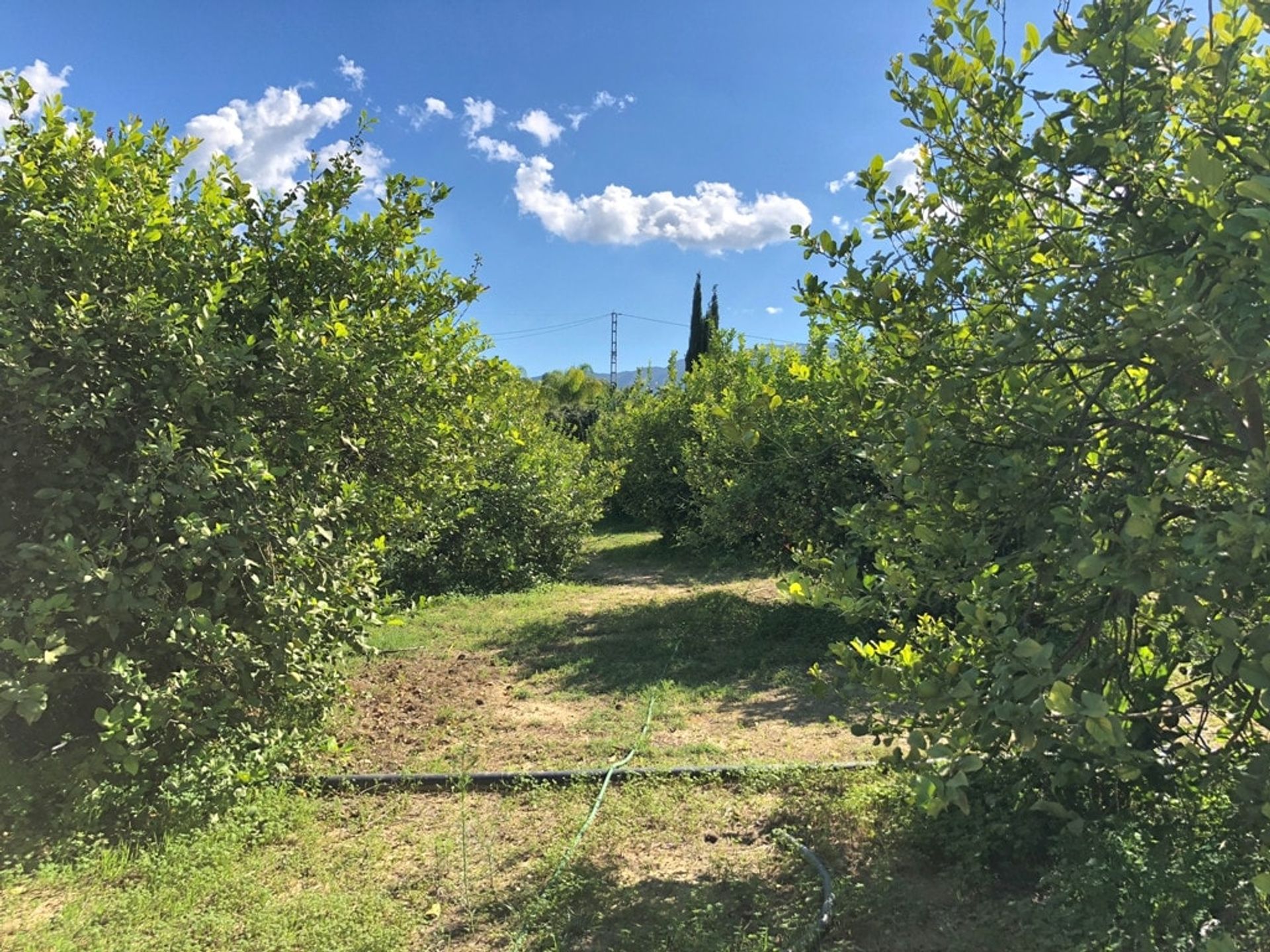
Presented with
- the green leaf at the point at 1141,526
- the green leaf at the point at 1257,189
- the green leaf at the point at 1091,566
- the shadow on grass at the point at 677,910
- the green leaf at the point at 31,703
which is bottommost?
the shadow on grass at the point at 677,910

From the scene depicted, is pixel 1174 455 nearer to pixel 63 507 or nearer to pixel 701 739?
pixel 701 739

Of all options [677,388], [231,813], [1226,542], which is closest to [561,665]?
[231,813]

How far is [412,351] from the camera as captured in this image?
4.45 metres

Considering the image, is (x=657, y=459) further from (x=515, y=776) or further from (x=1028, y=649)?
(x=1028, y=649)

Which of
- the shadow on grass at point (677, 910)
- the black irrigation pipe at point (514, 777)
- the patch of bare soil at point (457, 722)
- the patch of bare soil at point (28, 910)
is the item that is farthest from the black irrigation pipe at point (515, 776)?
the patch of bare soil at point (28, 910)

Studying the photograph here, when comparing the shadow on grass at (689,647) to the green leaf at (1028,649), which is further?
the shadow on grass at (689,647)

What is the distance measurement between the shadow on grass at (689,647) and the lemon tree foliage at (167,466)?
2886mm

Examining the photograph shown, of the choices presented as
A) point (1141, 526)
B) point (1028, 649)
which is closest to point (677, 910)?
point (1028, 649)

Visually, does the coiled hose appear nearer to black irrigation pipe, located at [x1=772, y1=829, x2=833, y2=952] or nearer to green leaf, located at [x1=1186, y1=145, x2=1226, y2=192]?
black irrigation pipe, located at [x1=772, y1=829, x2=833, y2=952]

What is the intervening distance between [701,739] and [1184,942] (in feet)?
9.46

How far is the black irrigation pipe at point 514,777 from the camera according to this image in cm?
414

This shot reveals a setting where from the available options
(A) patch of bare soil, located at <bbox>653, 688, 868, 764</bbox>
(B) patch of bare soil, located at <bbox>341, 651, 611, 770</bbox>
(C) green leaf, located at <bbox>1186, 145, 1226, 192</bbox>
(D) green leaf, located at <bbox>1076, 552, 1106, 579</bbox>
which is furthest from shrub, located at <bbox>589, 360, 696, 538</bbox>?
(C) green leaf, located at <bbox>1186, 145, 1226, 192</bbox>

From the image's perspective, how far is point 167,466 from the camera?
338 centimetres

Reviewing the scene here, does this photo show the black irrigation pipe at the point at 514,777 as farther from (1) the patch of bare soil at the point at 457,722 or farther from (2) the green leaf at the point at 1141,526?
(2) the green leaf at the point at 1141,526
